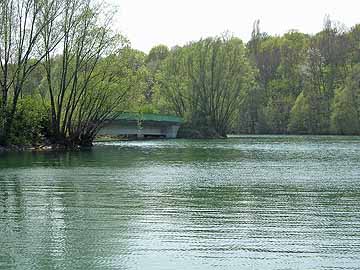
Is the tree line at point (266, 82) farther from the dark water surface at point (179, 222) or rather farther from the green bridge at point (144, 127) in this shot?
the dark water surface at point (179, 222)

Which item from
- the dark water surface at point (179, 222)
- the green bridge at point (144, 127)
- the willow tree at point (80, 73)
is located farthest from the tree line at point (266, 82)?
the dark water surface at point (179, 222)

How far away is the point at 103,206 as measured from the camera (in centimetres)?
1597

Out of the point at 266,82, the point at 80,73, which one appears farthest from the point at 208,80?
the point at 80,73

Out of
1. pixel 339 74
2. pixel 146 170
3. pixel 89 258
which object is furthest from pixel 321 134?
pixel 89 258

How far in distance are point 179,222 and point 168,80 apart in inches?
3142

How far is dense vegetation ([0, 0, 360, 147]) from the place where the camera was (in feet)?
157

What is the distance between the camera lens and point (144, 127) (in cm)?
8712

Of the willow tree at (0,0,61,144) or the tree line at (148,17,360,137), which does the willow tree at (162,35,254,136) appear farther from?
the willow tree at (0,0,61,144)

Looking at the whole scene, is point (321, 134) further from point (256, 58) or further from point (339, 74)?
point (256, 58)

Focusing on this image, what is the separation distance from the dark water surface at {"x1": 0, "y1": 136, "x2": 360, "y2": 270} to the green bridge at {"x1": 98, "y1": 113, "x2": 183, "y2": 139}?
156 ft

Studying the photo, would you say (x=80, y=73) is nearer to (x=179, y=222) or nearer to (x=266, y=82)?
(x=179, y=222)

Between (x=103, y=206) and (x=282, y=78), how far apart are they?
98401 millimetres

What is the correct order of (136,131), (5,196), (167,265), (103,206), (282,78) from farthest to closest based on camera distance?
(282,78)
(136,131)
(5,196)
(103,206)
(167,265)

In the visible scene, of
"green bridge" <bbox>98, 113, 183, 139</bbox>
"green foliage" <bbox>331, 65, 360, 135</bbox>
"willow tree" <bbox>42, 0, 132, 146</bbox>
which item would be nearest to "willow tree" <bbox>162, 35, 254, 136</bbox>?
"green bridge" <bbox>98, 113, 183, 139</bbox>
